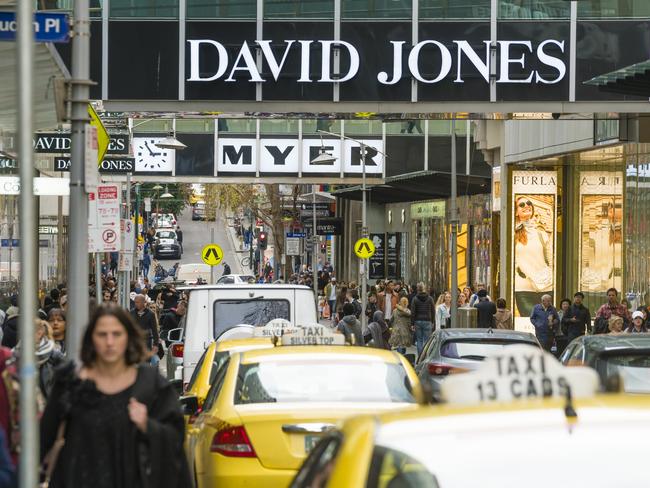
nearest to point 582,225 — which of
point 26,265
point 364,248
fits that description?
point 364,248

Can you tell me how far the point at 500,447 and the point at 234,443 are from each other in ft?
15.4

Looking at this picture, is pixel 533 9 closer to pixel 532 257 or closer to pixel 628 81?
pixel 628 81

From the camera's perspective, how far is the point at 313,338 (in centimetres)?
1179

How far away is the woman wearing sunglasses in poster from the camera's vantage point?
4022 cm

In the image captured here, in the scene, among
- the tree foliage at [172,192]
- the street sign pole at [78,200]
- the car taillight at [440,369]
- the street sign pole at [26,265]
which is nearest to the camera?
the street sign pole at [26,265]

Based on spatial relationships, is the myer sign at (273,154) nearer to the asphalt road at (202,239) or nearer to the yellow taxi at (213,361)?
the yellow taxi at (213,361)

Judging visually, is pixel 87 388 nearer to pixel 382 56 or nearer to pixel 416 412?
pixel 416 412

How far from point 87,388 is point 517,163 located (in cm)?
3490

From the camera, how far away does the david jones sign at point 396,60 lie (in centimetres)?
2327

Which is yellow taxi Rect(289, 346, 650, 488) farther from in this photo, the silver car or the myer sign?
the myer sign

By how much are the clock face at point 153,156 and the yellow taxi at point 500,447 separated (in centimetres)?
4211

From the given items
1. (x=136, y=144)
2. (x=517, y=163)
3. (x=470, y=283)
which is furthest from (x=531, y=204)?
(x=136, y=144)

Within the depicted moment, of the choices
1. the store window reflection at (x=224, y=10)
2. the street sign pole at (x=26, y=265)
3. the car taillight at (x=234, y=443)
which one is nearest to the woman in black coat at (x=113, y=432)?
the street sign pole at (x=26, y=265)

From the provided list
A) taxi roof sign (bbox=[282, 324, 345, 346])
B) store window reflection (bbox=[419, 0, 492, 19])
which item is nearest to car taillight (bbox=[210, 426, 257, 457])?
taxi roof sign (bbox=[282, 324, 345, 346])
